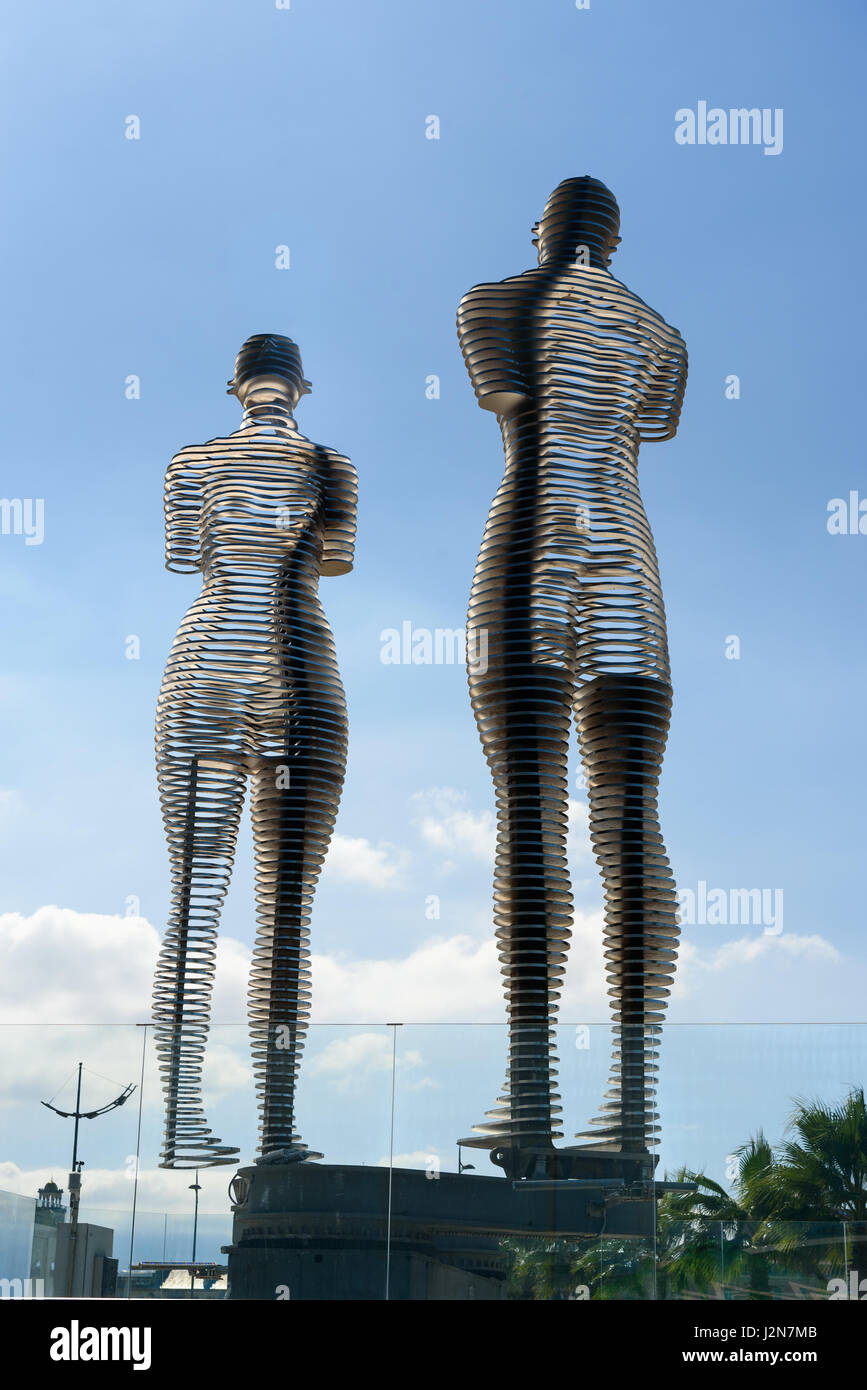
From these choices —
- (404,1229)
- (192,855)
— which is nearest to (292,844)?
(192,855)

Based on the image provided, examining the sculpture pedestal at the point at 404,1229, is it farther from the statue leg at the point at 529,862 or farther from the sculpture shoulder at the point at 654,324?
the sculpture shoulder at the point at 654,324

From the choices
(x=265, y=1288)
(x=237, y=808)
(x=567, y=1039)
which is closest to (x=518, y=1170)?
(x=567, y=1039)

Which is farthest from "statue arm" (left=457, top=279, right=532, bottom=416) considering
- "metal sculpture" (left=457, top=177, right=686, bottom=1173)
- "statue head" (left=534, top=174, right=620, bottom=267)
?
"statue head" (left=534, top=174, right=620, bottom=267)

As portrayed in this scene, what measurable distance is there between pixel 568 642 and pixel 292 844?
2.96 m

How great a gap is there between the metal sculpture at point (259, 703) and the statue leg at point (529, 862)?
6.35ft

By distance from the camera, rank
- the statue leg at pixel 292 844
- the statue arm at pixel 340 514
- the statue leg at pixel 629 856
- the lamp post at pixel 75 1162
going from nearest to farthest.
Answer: the lamp post at pixel 75 1162, the statue leg at pixel 629 856, the statue leg at pixel 292 844, the statue arm at pixel 340 514

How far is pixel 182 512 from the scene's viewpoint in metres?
15.2

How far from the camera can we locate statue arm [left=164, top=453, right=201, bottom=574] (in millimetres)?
15164

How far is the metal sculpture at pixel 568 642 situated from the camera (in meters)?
11.6

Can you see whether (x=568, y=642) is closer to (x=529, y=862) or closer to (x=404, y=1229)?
(x=529, y=862)

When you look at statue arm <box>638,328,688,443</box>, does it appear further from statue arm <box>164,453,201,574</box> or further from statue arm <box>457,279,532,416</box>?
statue arm <box>164,453,201,574</box>

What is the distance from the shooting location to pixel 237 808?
14.1m

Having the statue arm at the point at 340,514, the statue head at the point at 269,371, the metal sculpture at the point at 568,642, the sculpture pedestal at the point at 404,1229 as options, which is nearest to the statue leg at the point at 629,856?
the metal sculpture at the point at 568,642
